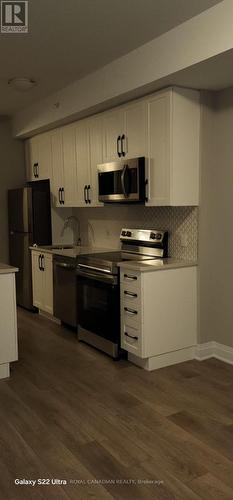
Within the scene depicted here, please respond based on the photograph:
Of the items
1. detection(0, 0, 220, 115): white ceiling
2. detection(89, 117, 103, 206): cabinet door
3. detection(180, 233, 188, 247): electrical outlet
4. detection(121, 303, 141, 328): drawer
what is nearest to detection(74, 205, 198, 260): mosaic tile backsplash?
detection(180, 233, 188, 247): electrical outlet

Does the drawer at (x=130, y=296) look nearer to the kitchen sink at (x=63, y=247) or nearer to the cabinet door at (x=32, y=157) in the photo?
the kitchen sink at (x=63, y=247)

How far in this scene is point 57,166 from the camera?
517cm

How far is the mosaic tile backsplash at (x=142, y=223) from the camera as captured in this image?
12.3 ft

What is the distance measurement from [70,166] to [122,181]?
1317 millimetres

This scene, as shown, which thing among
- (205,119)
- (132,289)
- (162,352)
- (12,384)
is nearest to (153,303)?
(132,289)

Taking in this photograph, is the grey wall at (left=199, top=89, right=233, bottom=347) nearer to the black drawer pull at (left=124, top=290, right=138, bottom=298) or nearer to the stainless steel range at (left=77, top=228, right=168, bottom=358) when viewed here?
the stainless steel range at (left=77, top=228, right=168, bottom=358)

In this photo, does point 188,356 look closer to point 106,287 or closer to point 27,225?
point 106,287

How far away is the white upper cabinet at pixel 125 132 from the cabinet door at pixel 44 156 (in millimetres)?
1315

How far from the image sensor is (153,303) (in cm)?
348

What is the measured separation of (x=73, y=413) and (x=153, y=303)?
1072 mm

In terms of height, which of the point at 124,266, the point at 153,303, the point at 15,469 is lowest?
the point at 15,469

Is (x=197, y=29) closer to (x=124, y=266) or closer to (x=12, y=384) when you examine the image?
(x=124, y=266)

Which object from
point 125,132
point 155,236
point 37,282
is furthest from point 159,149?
point 37,282

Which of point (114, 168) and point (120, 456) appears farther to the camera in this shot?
point (114, 168)
